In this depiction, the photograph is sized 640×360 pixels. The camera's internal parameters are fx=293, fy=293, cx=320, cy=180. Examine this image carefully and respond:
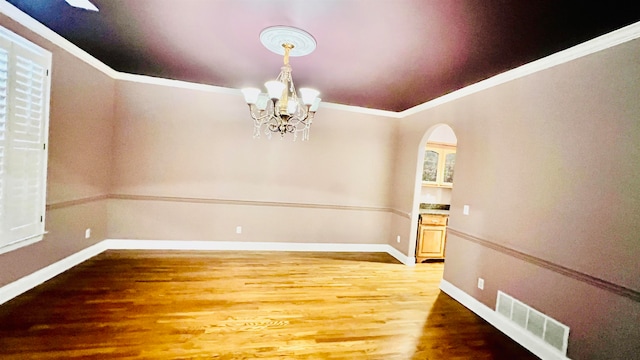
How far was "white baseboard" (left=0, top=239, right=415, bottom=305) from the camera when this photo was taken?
2941mm

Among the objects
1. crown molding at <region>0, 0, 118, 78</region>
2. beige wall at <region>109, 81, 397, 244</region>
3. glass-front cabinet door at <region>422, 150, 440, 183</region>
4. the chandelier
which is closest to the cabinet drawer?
beige wall at <region>109, 81, 397, 244</region>

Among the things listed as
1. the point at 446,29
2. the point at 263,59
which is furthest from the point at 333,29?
the point at 263,59

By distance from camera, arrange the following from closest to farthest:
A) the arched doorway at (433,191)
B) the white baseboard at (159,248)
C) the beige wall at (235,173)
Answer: the white baseboard at (159,248), the beige wall at (235,173), the arched doorway at (433,191)

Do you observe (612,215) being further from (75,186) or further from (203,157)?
(75,186)

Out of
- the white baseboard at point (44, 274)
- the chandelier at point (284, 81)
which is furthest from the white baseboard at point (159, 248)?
the chandelier at point (284, 81)

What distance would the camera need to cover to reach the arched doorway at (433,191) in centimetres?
472

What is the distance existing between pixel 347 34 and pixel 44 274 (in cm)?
401

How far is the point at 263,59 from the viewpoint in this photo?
3.11m

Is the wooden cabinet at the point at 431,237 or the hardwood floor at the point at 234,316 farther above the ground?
the wooden cabinet at the point at 431,237

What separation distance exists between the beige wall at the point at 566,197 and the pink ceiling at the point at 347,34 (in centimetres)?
37

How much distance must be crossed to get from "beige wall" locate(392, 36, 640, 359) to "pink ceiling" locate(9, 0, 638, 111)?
0.37 metres

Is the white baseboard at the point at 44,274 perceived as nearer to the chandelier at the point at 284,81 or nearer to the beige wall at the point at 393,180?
the beige wall at the point at 393,180

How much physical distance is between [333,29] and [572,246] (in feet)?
8.39

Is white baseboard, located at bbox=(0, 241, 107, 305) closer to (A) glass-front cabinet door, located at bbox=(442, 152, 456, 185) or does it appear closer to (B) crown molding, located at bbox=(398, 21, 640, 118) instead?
(B) crown molding, located at bbox=(398, 21, 640, 118)
